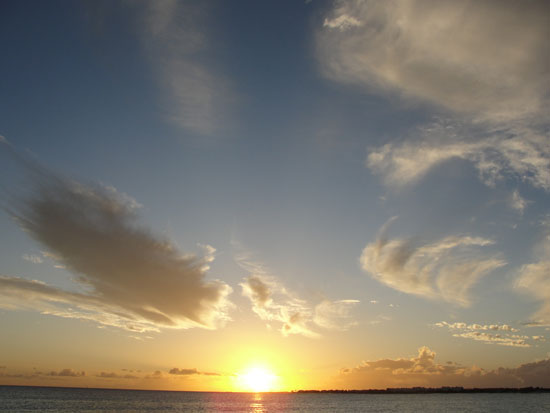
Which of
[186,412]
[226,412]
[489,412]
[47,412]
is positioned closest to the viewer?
[47,412]

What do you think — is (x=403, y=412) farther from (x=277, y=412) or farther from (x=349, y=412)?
(x=277, y=412)

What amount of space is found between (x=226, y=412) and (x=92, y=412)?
5683 cm

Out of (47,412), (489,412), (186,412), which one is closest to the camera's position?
(47,412)

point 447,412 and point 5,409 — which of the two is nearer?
point 5,409

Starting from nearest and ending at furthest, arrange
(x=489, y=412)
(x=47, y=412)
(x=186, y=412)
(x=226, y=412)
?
(x=47, y=412), (x=489, y=412), (x=186, y=412), (x=226, y=412)

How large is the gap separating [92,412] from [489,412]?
487 feet

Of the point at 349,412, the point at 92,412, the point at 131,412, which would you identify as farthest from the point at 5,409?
the point at 349,412

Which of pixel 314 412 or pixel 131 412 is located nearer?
pixel 131 412

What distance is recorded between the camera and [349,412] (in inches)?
6284

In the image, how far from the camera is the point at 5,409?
131250 mm

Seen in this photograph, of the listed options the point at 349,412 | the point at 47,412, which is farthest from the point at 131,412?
the point at 349,412

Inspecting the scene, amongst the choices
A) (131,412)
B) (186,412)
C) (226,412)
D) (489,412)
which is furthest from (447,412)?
(131,412)

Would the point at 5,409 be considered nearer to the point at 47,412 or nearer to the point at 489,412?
the point at 47,412

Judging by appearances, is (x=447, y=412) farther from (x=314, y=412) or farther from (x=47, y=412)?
(x=47, y=412)
